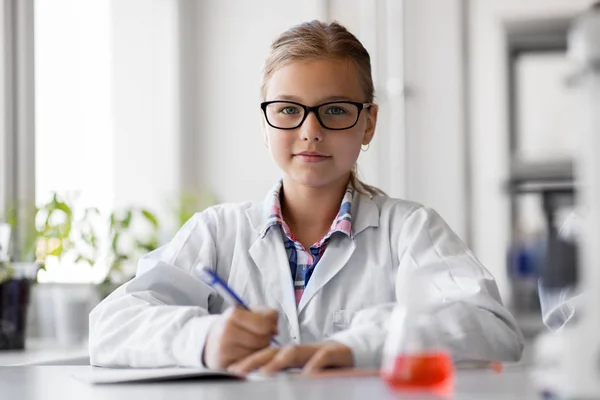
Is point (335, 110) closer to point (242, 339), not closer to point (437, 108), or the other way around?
point (242, 339)

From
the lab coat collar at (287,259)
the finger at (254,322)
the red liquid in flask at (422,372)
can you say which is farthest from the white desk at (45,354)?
the red liquid in flask at (422,372)

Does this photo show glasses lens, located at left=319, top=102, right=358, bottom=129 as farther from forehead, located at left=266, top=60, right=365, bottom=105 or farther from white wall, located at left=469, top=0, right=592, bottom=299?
white wall, located at left=469, top=0, right=592, bottom=299

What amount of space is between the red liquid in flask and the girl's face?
777 mm

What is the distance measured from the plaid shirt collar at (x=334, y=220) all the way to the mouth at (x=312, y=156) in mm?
118

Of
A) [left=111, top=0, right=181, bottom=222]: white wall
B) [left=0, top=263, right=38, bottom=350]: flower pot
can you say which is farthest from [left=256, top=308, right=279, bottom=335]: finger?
[left=111, top=0, right=181, bottom=222]: white wall

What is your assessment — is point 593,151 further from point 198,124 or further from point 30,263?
point 198,124

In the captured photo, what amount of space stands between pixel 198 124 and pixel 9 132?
43.8 inches

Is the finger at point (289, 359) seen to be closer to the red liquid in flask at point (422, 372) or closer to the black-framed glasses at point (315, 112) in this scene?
the red liquid in flask at point (422, 372)

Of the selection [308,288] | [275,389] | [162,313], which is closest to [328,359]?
[275,389]

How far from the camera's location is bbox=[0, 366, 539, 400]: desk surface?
3.00 feet

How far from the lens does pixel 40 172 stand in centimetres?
327

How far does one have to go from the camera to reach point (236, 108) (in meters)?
3.99

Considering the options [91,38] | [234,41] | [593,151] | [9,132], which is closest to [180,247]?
[593,151]

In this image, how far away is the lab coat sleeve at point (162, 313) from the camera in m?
1.33
